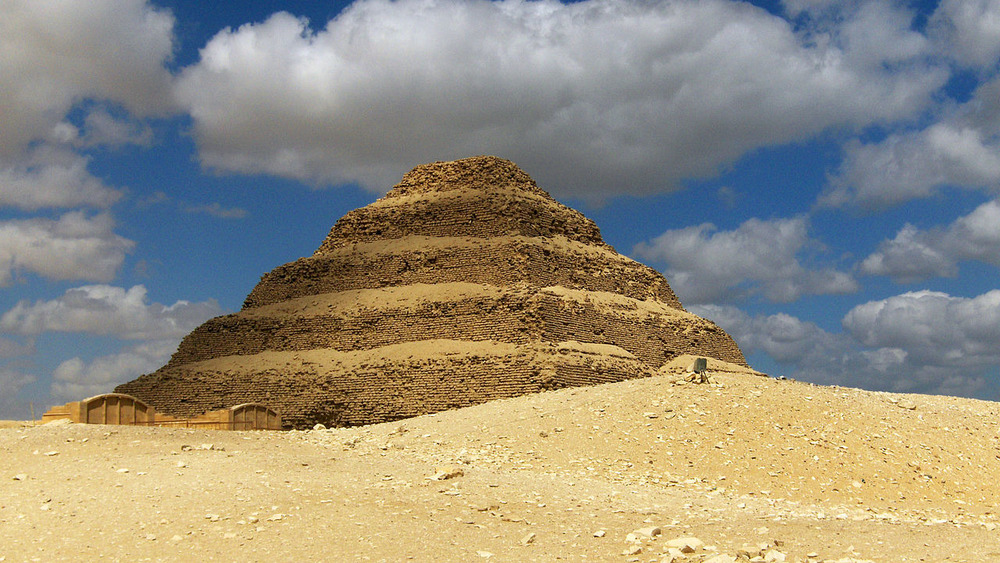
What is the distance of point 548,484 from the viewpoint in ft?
48.6

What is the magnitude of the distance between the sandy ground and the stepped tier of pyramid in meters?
5.43

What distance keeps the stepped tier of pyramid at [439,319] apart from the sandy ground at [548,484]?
5427mm

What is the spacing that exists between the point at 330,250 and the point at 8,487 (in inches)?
1107

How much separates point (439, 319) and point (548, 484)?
1720 cm

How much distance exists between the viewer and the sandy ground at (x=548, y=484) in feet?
34.7

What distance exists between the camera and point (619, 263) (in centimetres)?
3769

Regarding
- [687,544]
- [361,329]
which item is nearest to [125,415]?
[361,329]

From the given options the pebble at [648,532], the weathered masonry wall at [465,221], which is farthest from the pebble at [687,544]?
the weathered masonry wall at [465,221]

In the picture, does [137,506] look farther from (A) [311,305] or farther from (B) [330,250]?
(B) [330,250]

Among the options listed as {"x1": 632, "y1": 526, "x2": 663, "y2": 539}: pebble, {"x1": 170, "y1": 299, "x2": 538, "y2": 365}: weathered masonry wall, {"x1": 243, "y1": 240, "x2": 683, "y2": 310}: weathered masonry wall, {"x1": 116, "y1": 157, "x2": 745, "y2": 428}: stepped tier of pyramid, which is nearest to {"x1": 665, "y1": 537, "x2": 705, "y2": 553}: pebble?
{"x1": 632, "y1": 526, "x2": 663, "y2": 539}: pebble

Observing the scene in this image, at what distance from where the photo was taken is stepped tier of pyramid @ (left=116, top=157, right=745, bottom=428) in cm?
2888

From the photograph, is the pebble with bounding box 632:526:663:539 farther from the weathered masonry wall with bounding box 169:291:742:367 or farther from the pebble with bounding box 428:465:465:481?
the weathered masonry wall with bounding box 169:291:742:367

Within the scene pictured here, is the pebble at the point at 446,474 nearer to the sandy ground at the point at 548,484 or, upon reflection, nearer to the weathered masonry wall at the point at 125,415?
the sandy ground at the point at 548,484

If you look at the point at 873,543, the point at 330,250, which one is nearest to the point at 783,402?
the point at 873,543
